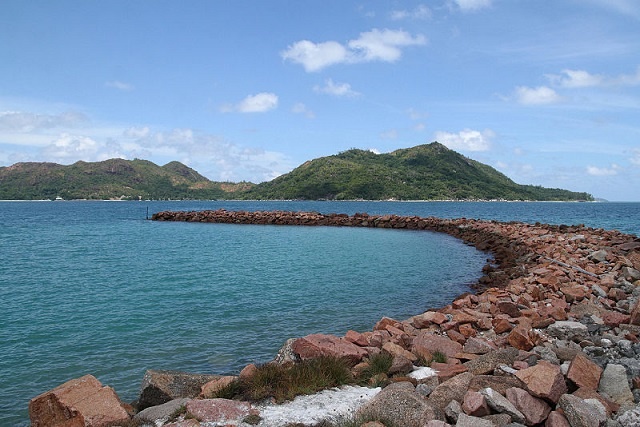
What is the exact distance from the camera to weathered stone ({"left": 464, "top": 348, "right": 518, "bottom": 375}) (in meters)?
7.34

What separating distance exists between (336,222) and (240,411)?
184ft

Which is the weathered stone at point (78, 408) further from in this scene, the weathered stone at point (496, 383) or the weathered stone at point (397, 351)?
the weathered stone at point (496, 383)

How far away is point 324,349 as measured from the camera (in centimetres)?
851

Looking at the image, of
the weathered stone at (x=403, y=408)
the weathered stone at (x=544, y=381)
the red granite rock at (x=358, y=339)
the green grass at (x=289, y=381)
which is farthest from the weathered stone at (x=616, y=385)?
the red granite rock at (x=358, y=339)

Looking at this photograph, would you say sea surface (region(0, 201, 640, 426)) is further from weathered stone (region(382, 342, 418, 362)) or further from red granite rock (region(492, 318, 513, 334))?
red granite rock (region(492, 318, 513, 334))

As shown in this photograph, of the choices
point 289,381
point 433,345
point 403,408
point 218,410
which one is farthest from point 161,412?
point 433,345

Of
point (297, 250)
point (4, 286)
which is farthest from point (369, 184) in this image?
point (4, 286)

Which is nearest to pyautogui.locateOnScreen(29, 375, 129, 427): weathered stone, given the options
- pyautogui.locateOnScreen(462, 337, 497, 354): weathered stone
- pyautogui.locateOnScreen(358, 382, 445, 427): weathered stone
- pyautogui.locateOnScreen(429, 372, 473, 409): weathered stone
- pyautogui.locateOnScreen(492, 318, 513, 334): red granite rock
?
pyautogui.locateOnScreen(358, 382, 445, 427): weathered stone

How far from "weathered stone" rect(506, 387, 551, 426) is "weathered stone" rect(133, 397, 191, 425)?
4633 mm

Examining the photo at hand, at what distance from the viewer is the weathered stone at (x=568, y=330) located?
33.9ft

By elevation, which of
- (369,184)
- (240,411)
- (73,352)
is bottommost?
(73,352)

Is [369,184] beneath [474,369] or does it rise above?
above

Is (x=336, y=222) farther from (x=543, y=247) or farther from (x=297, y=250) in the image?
(x=543, y=247)

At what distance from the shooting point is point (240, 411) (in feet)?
21.1
